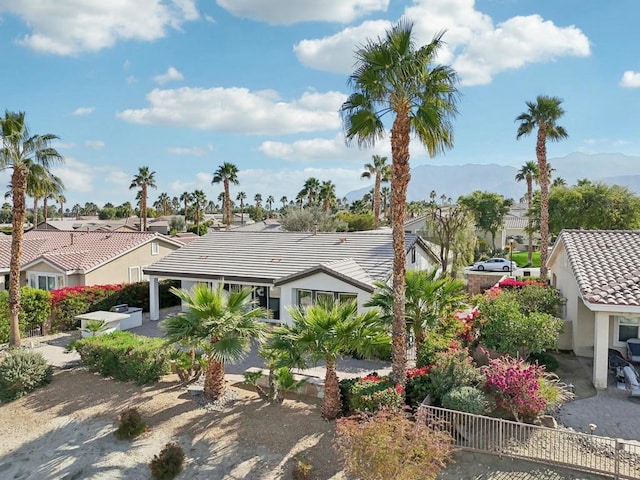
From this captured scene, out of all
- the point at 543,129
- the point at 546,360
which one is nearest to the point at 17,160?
the point at 546,360

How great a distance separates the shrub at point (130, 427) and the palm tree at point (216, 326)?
2.24 m

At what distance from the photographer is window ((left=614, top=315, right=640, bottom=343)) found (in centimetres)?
→ 1557

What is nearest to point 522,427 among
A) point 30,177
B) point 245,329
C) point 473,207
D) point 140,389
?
point 245,329

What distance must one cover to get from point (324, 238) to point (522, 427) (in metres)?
17.8

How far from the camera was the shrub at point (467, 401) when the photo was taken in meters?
10.8

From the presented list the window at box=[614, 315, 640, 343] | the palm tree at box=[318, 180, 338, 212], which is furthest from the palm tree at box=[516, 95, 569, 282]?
the palm tree at box=[318, 180, 338, 212]

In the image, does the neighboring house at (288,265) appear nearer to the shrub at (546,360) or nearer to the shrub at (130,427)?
the shrub at (546,360)

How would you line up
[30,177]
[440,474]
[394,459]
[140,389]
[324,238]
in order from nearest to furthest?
[394,459]
[440,474]
[140,389]
[30,177]
[324,238]

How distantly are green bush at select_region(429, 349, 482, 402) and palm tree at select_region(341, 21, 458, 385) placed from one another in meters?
0.89

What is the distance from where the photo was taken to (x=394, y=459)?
8.12 m

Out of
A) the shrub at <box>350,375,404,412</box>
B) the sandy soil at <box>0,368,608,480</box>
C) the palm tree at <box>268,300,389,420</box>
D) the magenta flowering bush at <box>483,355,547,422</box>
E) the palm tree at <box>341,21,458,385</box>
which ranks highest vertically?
the palm tree at <box>341,21,458,385</box>

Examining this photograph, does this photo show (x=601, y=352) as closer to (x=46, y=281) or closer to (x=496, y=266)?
(x=46, y=281)

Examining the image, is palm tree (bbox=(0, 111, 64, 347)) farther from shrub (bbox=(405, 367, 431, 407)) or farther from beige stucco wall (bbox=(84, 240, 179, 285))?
shrub (bbox=(405, 367, 431, 407))

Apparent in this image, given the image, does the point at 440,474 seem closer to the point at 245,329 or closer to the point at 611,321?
the point at 245,329
